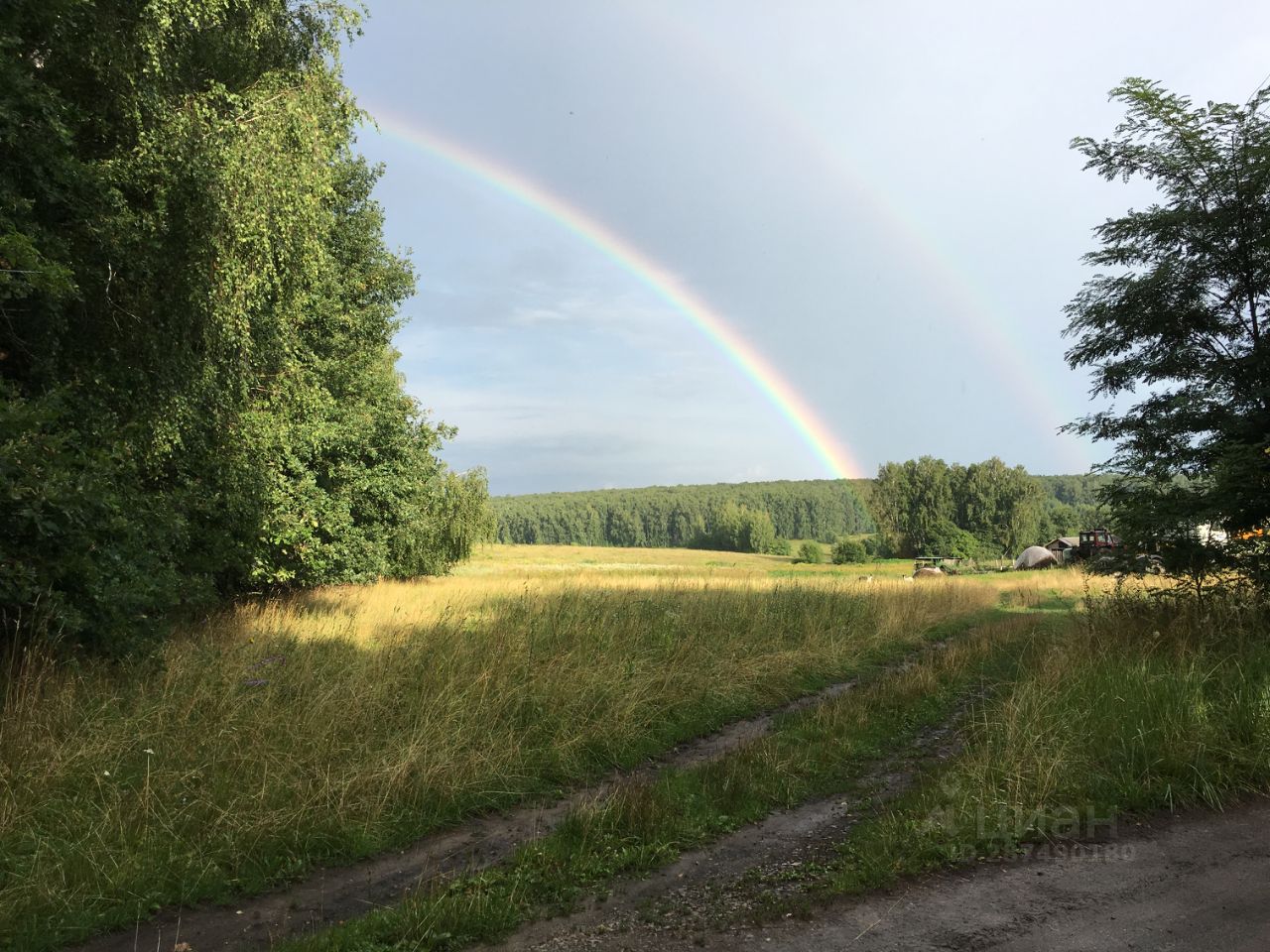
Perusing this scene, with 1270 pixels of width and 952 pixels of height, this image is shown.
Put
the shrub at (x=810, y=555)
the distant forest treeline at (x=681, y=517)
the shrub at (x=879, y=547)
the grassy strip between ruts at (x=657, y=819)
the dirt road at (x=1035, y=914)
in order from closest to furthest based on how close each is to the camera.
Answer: the dirt road at (x=1035, y=914) → the grassy strip between ruts at (x=657, y=819) → the shrub at (x=810, y=555) → the shrub at (x=879, y=547) → the distant forest treeline at (x=681, y=517)

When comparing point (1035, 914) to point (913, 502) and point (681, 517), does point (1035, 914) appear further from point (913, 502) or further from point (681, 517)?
point (681, 517)

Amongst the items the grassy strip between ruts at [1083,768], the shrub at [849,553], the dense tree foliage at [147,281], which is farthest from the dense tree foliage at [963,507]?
the dense tree foliage at [147,281]

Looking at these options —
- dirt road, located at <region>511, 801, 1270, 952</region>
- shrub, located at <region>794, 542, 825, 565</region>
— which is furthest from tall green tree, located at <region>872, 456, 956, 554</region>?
dirt road, located at <region>511, 801, 1270, 952</region>

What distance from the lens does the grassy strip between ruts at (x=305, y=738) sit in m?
4.11

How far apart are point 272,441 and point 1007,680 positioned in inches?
486

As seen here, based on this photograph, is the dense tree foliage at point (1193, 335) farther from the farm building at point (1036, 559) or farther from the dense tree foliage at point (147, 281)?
the farm building at point (1036, 559)

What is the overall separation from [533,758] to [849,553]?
307 feet

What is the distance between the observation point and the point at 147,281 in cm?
831

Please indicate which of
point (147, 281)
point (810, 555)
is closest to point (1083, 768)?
point (147, 281)

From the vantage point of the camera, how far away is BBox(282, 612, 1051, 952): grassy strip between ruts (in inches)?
140

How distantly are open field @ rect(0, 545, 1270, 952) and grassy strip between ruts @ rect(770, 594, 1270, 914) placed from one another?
1.0 inches

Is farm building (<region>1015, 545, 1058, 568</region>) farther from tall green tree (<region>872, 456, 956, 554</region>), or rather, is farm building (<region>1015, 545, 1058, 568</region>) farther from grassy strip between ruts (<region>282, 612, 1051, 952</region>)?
grassy strip between ruts (<region>282, 612, 1051, 952</region>)

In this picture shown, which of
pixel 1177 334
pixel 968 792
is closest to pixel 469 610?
pixel 968 792

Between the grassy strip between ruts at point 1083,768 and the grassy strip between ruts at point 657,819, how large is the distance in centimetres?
93
